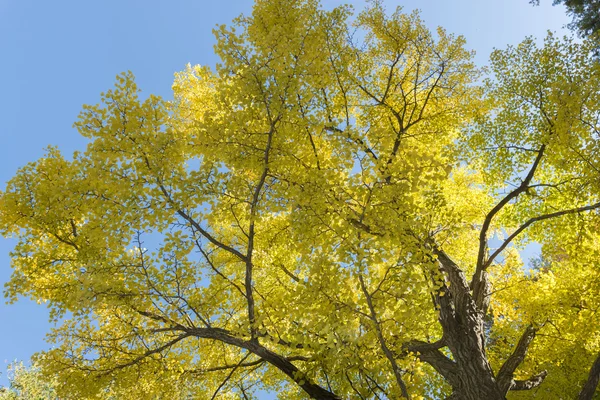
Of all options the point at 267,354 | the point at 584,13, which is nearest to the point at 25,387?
the point at 267,354

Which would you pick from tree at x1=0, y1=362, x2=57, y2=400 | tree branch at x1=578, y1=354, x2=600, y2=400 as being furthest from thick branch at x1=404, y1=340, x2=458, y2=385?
tree at x1=0, y1=362, x2=57, y2=400

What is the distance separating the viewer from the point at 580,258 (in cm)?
801

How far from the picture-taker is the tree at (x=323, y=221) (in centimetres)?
468

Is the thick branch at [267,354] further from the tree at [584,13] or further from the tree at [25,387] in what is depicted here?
→ the tree at [25,387]

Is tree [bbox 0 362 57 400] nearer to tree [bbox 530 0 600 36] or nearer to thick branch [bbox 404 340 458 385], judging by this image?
thick branch [bbox 404 340 458 385]

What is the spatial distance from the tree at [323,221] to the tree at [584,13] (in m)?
7.17

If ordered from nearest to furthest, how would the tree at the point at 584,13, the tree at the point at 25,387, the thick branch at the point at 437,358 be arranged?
the thick branch at the point at 437,358
the tree at the point at 584,13
the tree at the point at 25,387

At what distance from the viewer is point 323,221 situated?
467cm

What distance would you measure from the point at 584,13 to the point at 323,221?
46.2 feet

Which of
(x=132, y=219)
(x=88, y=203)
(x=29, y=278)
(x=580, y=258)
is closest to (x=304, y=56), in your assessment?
(x=132, y=219)

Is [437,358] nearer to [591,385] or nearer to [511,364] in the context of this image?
[511,364]

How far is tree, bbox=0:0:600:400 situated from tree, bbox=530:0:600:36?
7170 mm

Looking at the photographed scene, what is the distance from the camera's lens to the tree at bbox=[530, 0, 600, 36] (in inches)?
521

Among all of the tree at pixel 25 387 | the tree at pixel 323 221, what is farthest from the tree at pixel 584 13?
the tree at pixel 25 387
